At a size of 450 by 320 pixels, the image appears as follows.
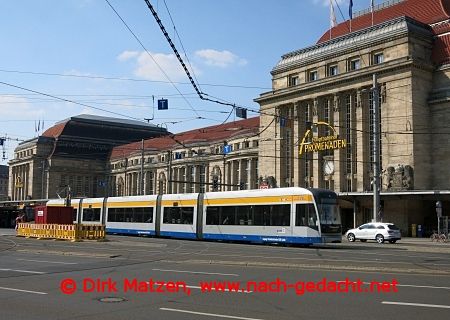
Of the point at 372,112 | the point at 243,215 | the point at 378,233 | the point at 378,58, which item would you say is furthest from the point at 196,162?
the point at 243,215

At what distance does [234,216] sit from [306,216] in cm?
582

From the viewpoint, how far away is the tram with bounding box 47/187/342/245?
2930 centimetres

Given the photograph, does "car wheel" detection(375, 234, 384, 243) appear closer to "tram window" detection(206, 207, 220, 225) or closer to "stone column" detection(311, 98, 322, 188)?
"tram window" detection(206, 207, 220, 225)

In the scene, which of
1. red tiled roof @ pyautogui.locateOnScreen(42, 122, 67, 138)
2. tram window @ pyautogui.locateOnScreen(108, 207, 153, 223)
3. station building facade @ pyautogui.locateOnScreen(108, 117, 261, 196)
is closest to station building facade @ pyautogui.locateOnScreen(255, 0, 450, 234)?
station building facade @ pyautogui.locateOnScreen(108, 117, 261, 196)

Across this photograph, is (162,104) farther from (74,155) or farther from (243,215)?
(74,155)

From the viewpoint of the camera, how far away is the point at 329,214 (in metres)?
29.4

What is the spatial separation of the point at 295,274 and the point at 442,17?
56.6 m

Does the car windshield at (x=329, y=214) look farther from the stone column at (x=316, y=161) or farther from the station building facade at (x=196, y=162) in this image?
the station building facade at (x=196, y=162)

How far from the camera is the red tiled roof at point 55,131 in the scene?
128106mm

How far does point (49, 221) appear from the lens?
41688 millimetres

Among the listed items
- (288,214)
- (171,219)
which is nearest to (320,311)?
(288,214)

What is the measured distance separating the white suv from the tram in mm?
10738

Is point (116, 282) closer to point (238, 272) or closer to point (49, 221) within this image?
point (238, 272)

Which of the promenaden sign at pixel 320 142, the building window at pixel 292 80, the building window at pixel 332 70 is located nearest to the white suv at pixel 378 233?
the promenaden sign at pixel 320 142
